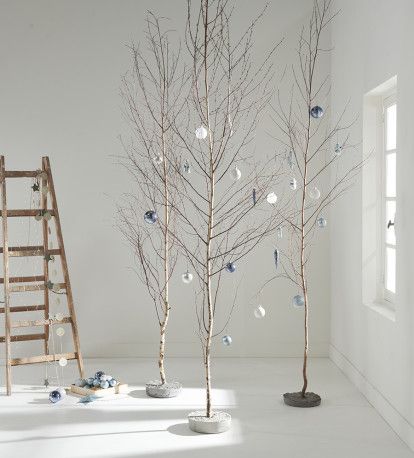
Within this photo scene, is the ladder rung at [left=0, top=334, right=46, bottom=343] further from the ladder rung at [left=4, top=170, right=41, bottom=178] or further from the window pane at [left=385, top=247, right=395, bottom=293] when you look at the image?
the window pane at [left=385, top=247, right=395, bottom=293]

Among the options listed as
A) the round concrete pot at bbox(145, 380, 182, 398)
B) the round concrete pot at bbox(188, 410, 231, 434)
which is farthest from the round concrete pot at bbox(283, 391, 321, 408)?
the round concrete pot at bbox(145, 380, 182, 398)

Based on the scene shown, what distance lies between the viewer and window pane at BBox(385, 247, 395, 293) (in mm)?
5039

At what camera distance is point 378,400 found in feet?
15.6

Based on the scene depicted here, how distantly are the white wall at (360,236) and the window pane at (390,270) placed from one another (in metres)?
0.22

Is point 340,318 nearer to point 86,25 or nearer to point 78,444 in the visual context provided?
point 78,444

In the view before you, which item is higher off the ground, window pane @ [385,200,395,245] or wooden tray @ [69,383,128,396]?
window pane @ [385,200,395,245]

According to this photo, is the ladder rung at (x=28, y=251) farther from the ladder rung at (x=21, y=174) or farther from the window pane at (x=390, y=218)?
the window pane at (x=390, y=218)

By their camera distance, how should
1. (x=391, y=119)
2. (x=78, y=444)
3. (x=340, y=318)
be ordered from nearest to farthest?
(x=78, y=444), (x=391, y=119), (x=340, y=318)

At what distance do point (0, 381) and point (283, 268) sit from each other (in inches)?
101

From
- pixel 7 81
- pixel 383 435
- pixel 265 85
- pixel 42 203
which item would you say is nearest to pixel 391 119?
pixel 265 85

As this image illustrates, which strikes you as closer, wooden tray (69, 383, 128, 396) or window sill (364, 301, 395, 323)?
window sill (364, 301, 395, 323)

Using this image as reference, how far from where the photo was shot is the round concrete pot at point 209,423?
4.29 meters

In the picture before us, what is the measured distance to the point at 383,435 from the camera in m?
4.26

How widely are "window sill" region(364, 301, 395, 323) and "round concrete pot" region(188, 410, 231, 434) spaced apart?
3.92 feet
